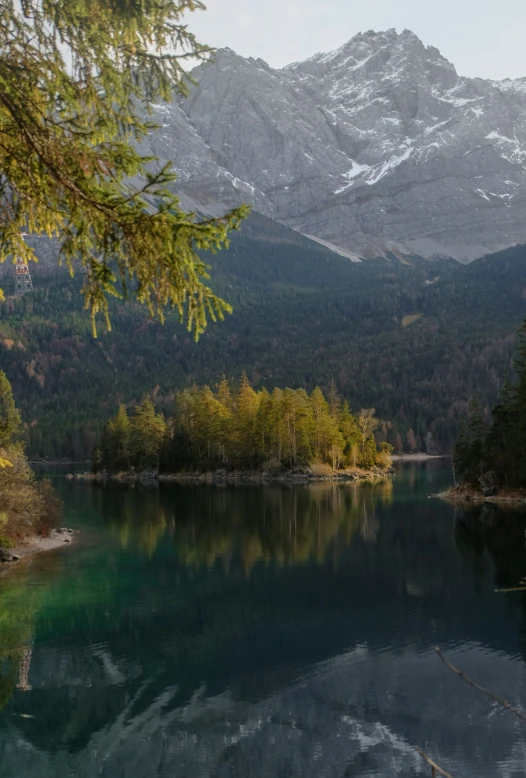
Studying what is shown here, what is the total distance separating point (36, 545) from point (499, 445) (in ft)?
161

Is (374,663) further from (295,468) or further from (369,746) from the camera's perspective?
(295,468)

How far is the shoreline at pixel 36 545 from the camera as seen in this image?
47994mm

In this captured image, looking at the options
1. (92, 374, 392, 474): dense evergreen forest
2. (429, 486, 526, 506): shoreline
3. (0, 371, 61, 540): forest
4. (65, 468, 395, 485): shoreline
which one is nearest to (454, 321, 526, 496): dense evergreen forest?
(429, 486, 526, 506): shoreline

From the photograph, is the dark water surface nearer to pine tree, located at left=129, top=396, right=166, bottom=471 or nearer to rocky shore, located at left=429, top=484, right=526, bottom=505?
rocky shore, located at left=429, top=484, right=526, bottom=505

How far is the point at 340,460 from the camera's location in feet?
417

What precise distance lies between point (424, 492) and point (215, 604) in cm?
5996

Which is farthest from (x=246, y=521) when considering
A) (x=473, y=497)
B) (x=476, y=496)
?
(x=476, y=496)

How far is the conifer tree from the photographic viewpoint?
9.68 meters

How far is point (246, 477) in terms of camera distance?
124062mm

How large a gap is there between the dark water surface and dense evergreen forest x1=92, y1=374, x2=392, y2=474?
63.8 meters

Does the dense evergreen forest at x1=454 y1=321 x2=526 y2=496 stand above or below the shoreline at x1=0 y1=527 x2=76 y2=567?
above

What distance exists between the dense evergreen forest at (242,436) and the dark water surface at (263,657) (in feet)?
209

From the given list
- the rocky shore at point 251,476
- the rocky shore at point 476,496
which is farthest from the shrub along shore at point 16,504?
the rocky shore at point 251,476

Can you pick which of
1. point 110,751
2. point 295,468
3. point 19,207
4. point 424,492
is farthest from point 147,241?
point 295,468
